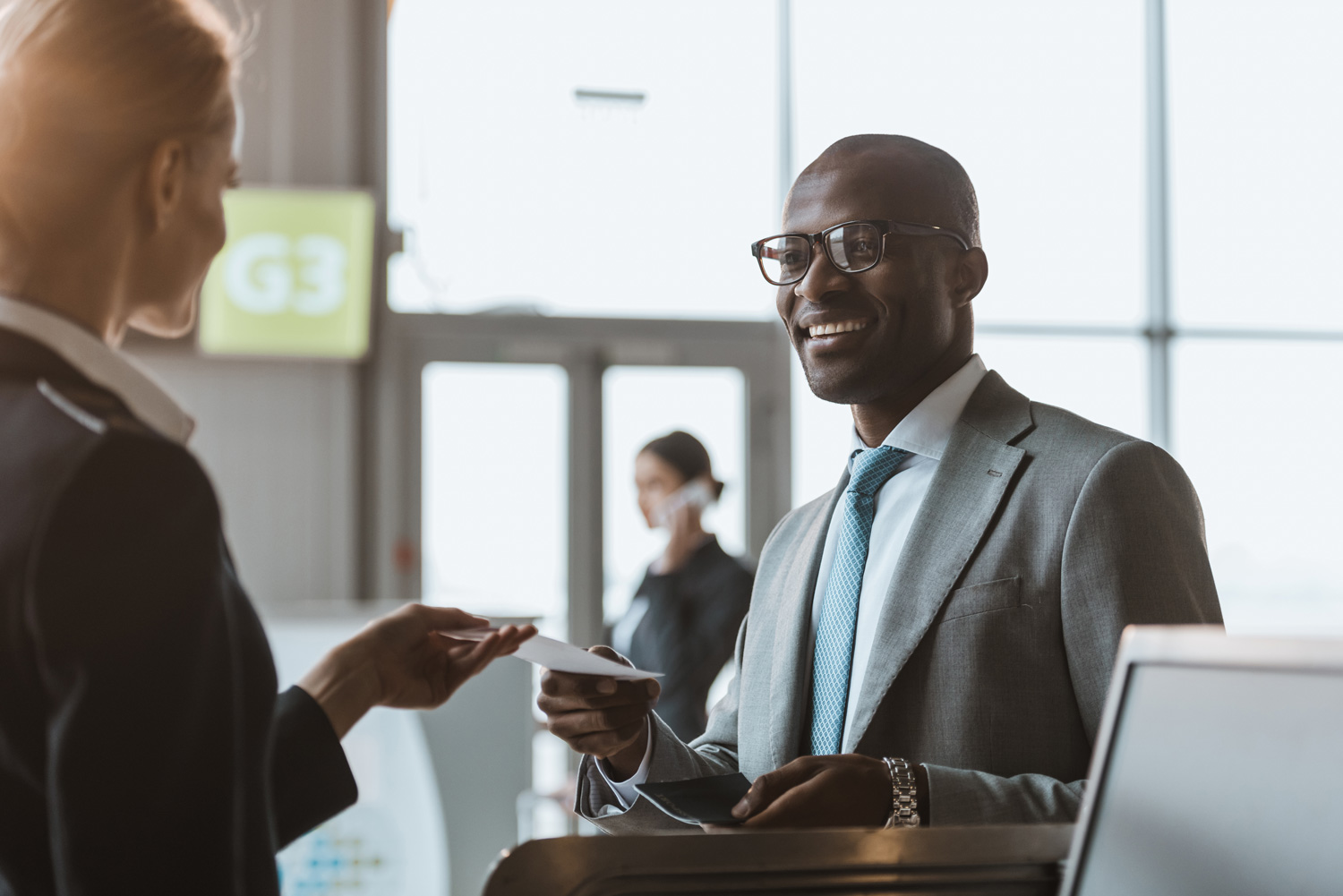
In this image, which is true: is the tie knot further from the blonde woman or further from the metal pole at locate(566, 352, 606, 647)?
the metal pole at locate(566, 352, 606, 647)

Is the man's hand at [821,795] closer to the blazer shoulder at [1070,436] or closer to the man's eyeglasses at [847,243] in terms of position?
the blazer shoulder at [1070,436]

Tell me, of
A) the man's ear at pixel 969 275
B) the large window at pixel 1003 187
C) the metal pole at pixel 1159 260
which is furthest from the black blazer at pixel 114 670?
the metal pole at pixel 1159 260

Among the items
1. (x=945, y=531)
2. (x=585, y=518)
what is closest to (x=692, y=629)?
(x=585, y=518)

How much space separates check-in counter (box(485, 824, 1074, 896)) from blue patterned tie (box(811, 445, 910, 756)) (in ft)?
1.95

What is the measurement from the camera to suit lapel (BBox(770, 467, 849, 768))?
4.87 ft

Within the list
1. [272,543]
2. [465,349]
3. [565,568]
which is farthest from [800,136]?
[272,543]

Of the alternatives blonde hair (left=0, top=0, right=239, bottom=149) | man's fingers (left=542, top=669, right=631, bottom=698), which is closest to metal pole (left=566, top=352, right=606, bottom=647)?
man's fingers (left=542, top=669, right=631, bottom=698)

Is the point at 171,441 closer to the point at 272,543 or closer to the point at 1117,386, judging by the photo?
the point at 272,543

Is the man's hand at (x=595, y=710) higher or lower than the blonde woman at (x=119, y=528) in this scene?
lower

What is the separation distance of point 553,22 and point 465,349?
1.52 meters

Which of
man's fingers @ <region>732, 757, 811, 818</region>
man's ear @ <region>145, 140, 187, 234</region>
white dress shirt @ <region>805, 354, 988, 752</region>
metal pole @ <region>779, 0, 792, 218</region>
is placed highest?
metal pole @ <region>779, 0, 792, 218</region>

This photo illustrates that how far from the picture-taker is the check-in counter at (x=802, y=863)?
2.57ft

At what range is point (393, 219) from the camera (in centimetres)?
522

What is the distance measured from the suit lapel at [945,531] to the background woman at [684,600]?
195 cm
